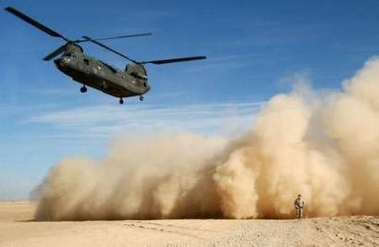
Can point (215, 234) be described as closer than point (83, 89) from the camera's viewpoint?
Yes

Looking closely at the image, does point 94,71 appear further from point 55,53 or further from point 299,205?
point 299,205

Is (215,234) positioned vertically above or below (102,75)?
below

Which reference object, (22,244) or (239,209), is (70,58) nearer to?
(22,244)

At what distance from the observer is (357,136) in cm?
3659

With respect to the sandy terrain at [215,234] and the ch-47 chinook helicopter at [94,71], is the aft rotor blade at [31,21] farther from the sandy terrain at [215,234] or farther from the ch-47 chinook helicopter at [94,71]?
the sandy terrain at [215,234]

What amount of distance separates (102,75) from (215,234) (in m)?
9.67

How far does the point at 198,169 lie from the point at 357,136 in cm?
1062

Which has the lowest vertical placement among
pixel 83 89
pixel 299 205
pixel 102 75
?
pixel 299 205

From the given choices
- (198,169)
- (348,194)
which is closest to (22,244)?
(198,169)

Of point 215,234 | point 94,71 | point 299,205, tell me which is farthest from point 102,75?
point 299,205

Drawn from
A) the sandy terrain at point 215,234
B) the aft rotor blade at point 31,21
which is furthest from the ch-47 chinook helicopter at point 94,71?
the sandy terrain at point 215,234

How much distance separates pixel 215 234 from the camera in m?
24.9

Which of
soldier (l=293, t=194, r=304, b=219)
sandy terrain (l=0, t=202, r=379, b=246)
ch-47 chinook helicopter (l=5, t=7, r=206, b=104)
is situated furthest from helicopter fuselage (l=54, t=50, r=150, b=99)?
soldier (l=293, t=194, r=304, b=219)

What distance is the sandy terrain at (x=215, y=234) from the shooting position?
2172 cm
